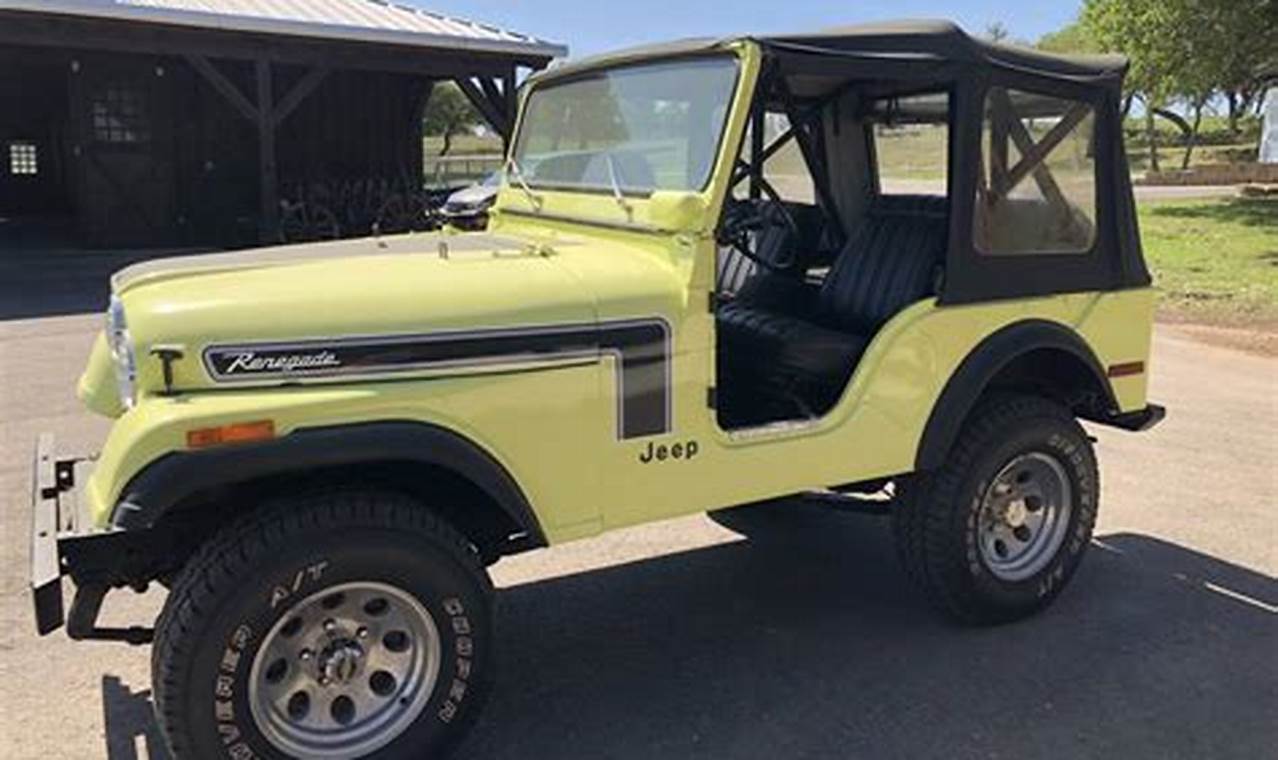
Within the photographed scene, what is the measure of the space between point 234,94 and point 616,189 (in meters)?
12.2

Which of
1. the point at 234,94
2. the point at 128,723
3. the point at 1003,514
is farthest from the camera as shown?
the point at 234,94

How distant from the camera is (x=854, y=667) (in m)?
3.88

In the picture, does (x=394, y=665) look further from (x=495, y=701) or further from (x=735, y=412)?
(x=735, y=412)

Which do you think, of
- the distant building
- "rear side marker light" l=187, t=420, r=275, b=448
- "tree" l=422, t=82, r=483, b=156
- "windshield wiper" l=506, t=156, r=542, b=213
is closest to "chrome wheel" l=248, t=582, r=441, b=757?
"rear side marker light" l=187, t=420, r=275, b=448

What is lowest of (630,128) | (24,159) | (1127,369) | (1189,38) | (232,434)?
(1127,369)

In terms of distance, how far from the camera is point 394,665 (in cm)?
312

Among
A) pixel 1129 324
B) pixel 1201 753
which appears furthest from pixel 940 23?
pixel 1201 753

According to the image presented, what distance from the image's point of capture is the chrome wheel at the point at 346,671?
2.96 meters

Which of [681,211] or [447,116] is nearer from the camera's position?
[681,211]

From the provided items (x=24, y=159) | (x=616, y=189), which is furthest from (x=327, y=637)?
(x=24, y=159)

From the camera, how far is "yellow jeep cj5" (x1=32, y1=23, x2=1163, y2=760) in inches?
112

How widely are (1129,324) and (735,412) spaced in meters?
1.61

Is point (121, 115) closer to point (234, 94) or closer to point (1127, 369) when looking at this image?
point (234, 94)

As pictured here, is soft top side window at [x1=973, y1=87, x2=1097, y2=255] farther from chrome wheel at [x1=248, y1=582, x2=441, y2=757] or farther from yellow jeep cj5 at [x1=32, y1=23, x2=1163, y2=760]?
chrome wheel at [x1=248, y1=582, x2=441, y2=757]
